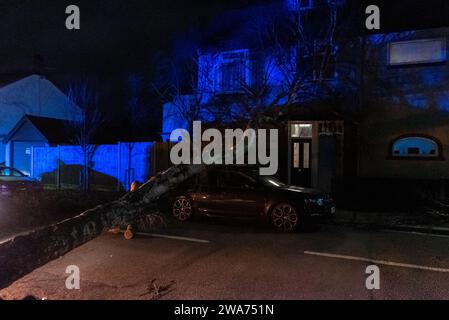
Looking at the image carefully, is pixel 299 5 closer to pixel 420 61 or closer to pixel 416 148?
pixel 420 61

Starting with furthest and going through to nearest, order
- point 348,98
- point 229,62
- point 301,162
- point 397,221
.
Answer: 1. point 229,62
2. point 301,162
3. point 348,98
4. point 397,221

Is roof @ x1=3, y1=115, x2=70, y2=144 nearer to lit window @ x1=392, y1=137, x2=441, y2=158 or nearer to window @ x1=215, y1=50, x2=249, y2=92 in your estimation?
window @ x1=215, y1=50, x2=249, y2=92

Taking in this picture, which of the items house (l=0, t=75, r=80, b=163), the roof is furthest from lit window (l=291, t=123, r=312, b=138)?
house (l=0, t=75, r=80, b=163)

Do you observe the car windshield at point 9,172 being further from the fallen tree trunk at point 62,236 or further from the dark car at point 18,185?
the fallen tree trunk at point 62,236

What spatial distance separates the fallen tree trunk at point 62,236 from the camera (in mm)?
4367

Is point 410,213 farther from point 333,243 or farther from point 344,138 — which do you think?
point 333,243

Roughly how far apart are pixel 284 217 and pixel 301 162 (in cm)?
545

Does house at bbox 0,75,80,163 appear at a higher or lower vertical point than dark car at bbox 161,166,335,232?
higher

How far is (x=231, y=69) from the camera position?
1576 cm

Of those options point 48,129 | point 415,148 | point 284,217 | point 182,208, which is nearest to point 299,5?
point 415,148

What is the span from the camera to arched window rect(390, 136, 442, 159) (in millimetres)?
13094

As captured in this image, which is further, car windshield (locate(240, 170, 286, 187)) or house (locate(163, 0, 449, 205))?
house (locate(163, 0, 449, 205))

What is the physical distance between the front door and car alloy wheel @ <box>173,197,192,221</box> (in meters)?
5.30

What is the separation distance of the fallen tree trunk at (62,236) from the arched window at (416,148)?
9676 mm
